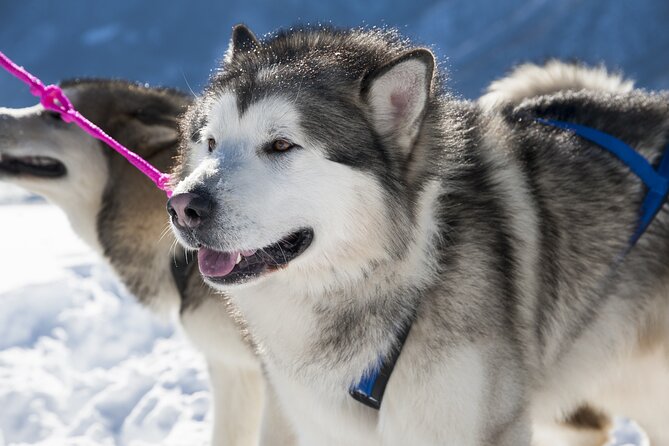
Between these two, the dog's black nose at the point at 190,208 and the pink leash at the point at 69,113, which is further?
the pink leash at the point at 69,113

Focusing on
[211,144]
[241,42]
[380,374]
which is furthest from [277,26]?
[380,374]

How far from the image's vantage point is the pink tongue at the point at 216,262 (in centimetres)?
198

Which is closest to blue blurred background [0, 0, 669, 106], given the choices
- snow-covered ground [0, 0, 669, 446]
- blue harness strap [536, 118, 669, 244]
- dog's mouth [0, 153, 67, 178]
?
snow-covered ground [0, 0, 669, 446]

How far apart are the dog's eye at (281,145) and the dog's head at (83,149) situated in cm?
125

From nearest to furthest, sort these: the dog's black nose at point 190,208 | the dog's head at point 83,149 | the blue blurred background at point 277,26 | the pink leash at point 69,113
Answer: the dog's black nose at point 190,208 < the pink leash at point 69,113 < the dog's head at point 83,149 < the blue blurred background at point 277,26

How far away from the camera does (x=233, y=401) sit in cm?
315

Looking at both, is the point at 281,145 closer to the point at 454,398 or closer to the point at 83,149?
the point at 454,398

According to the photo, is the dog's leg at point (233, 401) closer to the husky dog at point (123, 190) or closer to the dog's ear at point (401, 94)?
the husky dog at point (123, 190)

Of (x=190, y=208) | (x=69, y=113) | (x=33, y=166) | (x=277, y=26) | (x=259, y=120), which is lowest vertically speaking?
(x=190, y=208)

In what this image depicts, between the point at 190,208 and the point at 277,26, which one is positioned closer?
the point at 190,208

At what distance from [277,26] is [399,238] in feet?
37.0

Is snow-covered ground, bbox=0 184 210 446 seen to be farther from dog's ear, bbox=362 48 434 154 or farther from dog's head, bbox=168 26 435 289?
dog's ear, bbox=362 48 434 154

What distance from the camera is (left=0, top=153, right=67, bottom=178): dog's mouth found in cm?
311

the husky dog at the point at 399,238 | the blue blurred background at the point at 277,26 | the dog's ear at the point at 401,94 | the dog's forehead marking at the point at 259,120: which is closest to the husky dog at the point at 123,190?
the husky dog at the point at 399,238
